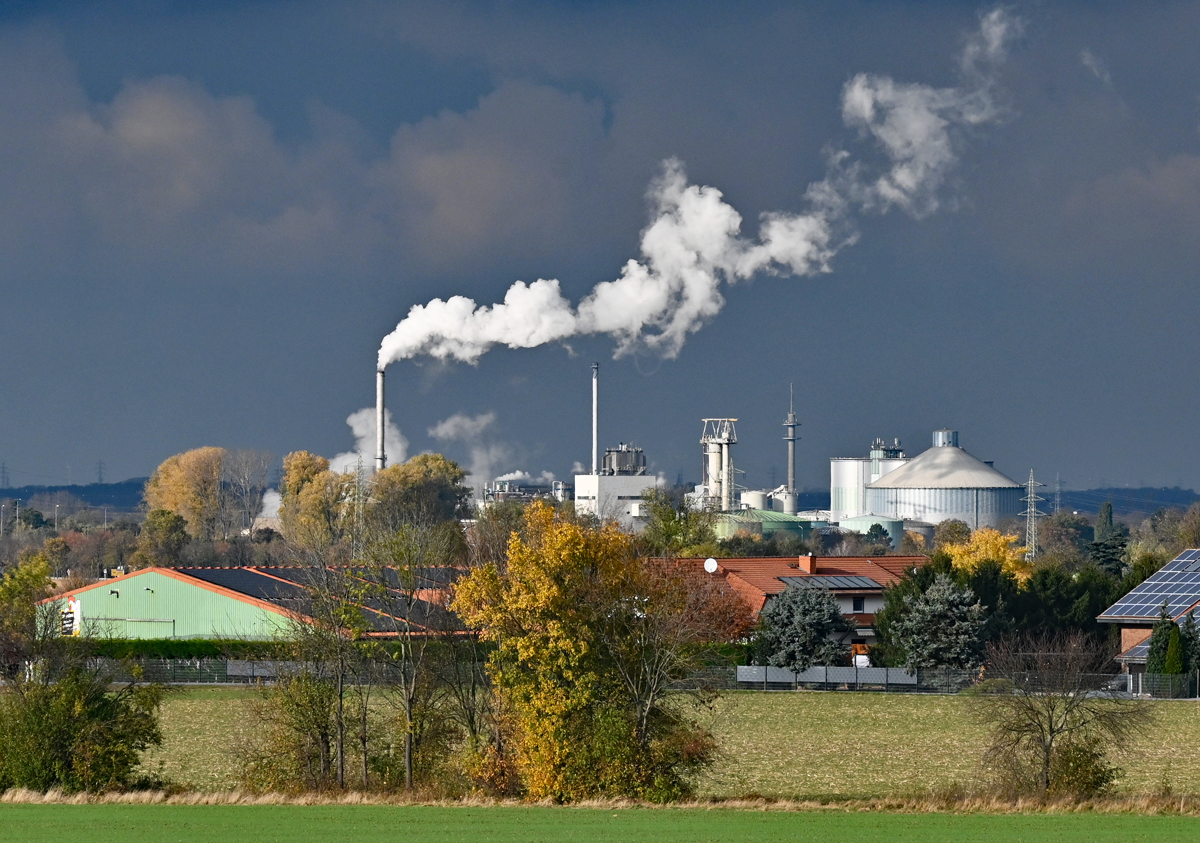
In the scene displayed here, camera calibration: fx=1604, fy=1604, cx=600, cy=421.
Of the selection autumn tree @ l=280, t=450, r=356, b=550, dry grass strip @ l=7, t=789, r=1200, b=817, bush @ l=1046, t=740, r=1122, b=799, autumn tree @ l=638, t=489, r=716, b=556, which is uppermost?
autumn tree @ l=280, t=450, r=356, b=550

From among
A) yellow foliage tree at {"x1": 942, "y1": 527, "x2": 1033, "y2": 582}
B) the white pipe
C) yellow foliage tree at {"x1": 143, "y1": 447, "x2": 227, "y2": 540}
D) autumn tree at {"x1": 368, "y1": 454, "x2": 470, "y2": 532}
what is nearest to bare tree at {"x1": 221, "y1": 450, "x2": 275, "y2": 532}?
yellow foliage tree at {"x1": 143, "y1": 447, "x2": 227, "y2": 540}

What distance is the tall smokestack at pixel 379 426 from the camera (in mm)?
121312

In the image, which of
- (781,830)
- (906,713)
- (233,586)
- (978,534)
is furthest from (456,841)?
(978,534)

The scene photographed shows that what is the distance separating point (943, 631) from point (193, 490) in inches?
3567

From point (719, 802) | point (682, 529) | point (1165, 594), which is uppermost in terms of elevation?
point (682, 529)

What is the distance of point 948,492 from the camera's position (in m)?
186

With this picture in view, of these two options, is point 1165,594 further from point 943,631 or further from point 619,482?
point 619,482

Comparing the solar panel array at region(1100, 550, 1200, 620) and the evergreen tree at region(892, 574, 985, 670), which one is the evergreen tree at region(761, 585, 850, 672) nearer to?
the evergreen tree at region(892, 574, 985, 670)

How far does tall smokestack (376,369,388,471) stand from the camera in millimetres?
121312

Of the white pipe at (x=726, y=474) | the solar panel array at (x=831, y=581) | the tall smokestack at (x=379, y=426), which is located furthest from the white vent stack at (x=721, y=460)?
the solar panel array at (x=831, y=581)

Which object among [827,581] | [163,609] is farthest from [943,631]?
[163,609]

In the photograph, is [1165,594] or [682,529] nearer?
[1165,594]

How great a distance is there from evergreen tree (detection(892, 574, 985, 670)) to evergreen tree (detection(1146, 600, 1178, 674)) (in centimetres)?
611

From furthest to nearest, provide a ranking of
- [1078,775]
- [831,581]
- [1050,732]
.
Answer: [831,581] < [1078,775] < [1050,732]
